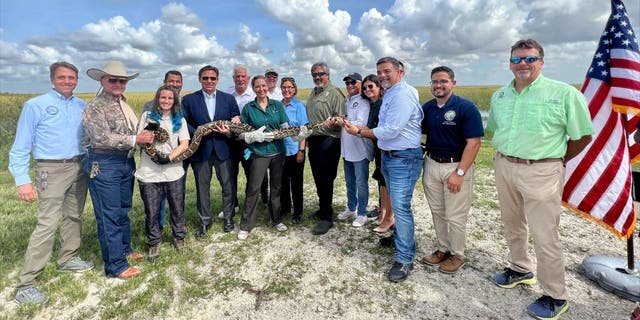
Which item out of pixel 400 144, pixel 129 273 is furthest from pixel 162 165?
pixel 400 144

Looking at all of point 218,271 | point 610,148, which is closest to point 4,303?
point 218,271

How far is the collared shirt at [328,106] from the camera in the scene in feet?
18.2

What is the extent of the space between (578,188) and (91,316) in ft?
19.5

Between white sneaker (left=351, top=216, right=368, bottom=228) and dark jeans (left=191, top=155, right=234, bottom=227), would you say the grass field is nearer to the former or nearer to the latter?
dark jeans (left=191, top=155, right=234, bottom=227)

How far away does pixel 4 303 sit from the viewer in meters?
3.86

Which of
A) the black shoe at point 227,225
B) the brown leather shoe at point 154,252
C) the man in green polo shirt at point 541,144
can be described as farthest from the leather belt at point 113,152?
the man in green polo shirt at point 541,144

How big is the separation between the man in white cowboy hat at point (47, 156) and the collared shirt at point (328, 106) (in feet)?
10.9

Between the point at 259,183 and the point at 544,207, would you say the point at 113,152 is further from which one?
the point at 544,207

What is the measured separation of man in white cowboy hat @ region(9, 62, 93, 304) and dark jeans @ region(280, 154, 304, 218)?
310cm

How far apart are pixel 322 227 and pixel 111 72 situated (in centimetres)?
388

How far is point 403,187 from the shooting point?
4.21m

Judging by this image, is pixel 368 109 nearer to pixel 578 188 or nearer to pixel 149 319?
pixel 578 188

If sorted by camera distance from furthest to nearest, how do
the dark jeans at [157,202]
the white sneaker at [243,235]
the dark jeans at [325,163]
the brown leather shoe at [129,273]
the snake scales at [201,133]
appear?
the dark jeans at [325,163] → the white sneaker at [243,235] → the dark jeans at [157,202] → the snake scales at [201,133] → the brown leather shoe at [129,273]

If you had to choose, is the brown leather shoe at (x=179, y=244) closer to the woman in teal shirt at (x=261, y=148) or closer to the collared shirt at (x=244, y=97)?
the woman in teal shirt at (x=261, y=148)
